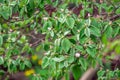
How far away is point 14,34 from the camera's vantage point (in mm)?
3000

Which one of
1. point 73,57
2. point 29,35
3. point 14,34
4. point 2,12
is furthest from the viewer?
point 29,35

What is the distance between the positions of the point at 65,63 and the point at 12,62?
0.84m

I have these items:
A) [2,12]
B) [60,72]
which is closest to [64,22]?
[60,72]

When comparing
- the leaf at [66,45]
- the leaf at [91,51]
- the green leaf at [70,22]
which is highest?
the green leaf at [70,22]

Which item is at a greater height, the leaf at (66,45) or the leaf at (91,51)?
the leaf at (66,45)

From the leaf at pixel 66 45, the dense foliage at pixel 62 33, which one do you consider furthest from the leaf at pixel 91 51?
the leaf at pixel 66 45

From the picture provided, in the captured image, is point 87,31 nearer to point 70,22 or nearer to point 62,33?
point 70,22

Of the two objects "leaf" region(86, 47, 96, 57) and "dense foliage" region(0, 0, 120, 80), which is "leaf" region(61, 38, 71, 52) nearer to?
"dense foliage" region(0, 0, 120, 80)

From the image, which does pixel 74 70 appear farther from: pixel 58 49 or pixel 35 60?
pixel 35 60

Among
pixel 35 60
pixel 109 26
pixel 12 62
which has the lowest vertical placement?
pixel 35 60

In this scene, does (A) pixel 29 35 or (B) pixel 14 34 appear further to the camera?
(A) pixel 29 35

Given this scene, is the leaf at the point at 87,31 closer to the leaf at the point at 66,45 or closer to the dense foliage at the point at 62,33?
the dense foliage at the point at 62,33

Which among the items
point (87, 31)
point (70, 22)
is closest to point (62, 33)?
point (70, 22)

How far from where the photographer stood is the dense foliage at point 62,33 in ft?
7.21
